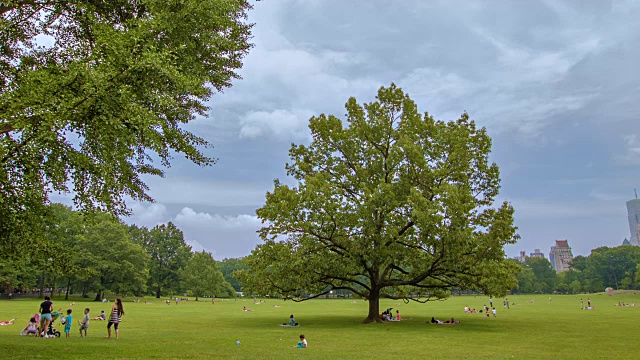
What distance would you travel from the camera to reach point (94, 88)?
9094mm

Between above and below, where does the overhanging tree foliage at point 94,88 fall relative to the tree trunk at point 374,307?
above

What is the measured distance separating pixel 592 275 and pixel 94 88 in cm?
16900

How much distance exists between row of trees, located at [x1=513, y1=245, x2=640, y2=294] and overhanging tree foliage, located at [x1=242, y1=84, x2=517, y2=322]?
115563 mm

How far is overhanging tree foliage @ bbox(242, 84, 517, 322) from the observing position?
88.9ft

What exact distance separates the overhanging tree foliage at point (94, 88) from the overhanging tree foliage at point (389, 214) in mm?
15359

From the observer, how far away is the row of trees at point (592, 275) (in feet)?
454

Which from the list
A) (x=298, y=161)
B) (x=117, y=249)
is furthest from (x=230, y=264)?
(x=298, y=161)

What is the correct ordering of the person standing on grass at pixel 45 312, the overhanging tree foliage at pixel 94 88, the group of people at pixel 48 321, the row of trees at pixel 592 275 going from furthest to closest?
the row of trees at pixel 592 275 → the group of people at pixel 48 321 → the person standing on grass at pixel 45 312 → the overhanging tree foliage at pixel 94 88

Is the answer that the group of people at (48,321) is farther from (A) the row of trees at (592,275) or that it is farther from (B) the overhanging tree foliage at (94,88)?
(A) the row of trees at (592,275)

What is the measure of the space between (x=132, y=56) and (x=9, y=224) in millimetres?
6767

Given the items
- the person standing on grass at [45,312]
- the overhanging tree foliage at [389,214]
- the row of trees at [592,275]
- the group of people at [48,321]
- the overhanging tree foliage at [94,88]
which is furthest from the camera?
the row of trees at [592,275]

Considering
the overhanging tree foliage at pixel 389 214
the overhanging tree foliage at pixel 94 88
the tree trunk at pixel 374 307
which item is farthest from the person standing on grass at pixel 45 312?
the tree trunk at pixel 374 307

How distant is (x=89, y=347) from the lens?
16.1 m

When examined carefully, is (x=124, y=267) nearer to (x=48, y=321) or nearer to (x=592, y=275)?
(x=48, y=321)
